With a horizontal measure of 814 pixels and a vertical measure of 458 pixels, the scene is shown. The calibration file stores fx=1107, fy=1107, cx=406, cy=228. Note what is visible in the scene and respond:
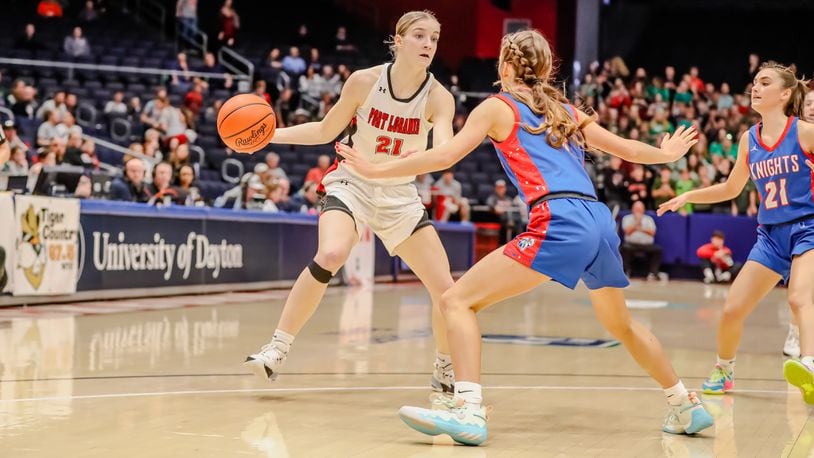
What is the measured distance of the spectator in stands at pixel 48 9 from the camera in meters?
24.1

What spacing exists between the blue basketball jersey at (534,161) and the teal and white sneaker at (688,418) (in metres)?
1.04

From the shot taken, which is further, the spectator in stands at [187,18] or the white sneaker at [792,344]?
the spectator in stands at [187,18]

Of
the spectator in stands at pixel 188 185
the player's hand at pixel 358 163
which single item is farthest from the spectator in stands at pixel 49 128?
the player's hand at pixel 358 163

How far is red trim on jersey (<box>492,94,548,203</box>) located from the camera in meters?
4.64

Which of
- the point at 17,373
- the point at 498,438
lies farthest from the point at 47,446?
the point at 17,373

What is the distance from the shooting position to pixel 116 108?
19734 millimetres

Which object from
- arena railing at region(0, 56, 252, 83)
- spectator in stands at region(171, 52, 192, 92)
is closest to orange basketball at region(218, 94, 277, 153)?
arena railing at region(0, 56, 252, 83)

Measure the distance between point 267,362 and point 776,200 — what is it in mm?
2999

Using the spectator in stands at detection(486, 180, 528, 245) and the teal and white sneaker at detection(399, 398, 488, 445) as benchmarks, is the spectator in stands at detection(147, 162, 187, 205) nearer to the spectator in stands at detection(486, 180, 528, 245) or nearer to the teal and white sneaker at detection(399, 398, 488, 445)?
the spectator in stands at detection(486, 180, 528, 245)

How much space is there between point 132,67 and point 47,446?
63.5ft

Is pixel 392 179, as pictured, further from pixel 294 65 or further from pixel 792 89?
pixel 294 65

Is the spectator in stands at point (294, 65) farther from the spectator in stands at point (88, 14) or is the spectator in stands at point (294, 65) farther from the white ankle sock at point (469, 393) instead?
the white ankle sock at point (469, 393)

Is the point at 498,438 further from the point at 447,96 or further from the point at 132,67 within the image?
the point at 132,67

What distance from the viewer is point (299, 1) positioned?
28.8 meters
